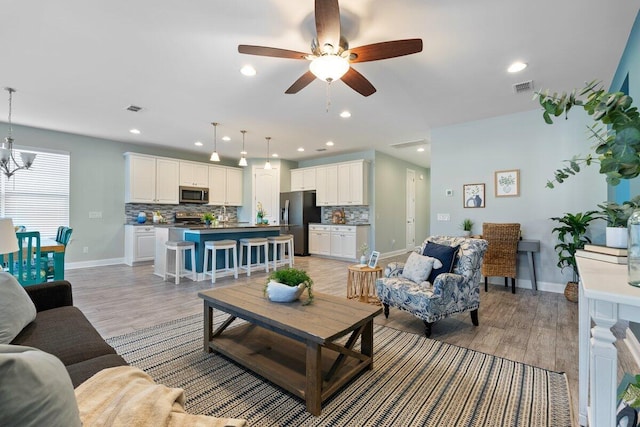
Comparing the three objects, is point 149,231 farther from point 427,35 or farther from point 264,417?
point 427,35

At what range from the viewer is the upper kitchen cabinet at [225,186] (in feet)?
25.4

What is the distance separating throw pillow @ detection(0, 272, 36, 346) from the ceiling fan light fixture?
2.32m

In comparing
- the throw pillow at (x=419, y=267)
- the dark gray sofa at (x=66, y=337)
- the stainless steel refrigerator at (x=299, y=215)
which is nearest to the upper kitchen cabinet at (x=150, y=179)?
the stainless steel refrigerator at (x=299, y=215)

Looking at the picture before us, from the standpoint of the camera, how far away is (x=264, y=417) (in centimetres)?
162

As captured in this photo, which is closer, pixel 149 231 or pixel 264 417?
pixel 264 417

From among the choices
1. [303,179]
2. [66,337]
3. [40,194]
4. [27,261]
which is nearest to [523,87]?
[66,337]

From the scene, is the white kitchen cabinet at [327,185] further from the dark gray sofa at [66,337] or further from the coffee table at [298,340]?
the dark gray sofa at [66,337]

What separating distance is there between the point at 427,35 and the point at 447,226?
335cm

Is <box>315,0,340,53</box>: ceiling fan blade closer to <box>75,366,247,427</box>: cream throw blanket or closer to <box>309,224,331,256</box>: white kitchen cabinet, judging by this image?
<box>75,366,247,427</box>: cream throw blanket

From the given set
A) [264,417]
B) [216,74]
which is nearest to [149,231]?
[216,74]

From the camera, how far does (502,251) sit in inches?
163

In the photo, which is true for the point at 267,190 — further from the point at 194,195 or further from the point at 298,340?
the point at 298,340

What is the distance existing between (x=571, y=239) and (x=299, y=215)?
544 cm

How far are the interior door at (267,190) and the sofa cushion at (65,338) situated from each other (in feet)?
20.8
